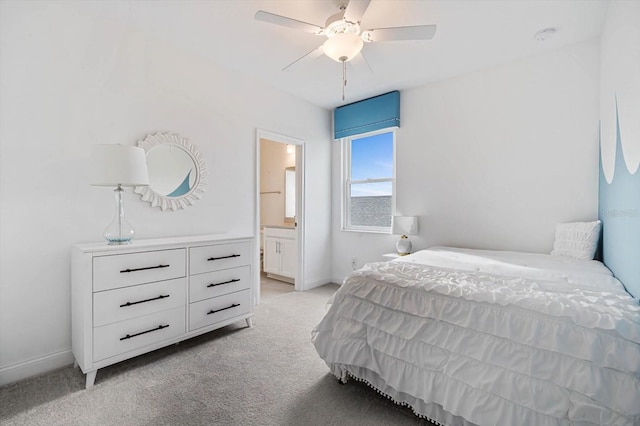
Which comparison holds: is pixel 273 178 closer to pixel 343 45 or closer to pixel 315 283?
pixel 315 283

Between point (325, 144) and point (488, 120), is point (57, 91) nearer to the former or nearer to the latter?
point (325, 144)

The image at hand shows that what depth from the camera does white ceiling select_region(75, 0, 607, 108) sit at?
208cm

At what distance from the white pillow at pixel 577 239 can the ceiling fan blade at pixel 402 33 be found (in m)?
1.93

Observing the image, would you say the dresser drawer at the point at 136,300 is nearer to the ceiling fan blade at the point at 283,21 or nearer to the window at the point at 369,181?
the ceiling fan blade at the point at 283,21

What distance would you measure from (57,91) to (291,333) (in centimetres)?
257

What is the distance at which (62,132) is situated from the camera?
2.07m

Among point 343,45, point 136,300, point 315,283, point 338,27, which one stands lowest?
point 315,283

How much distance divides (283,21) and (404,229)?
240 cm

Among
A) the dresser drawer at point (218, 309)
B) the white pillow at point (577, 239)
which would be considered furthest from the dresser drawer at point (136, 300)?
the white pillow at point (577, 239)

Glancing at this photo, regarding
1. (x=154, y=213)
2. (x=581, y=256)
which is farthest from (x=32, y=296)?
(x=581, y=256)

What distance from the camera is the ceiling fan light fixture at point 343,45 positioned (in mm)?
1960

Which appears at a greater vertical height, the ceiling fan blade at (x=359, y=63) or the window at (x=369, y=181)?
the ceiling fan blade at (x=359, y=63)

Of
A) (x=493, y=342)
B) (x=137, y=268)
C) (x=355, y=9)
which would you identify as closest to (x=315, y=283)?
(x=137, y=268)

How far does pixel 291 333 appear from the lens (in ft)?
8.61
